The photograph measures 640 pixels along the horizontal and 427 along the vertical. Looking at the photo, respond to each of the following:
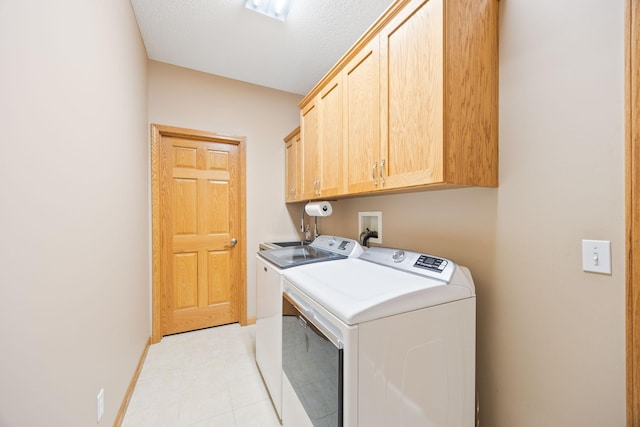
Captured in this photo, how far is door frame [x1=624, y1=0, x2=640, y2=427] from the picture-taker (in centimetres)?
77

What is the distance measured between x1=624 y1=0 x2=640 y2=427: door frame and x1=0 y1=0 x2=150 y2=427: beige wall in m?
1.77

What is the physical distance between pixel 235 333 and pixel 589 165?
2.95 meters

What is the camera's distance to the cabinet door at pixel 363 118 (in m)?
1.34

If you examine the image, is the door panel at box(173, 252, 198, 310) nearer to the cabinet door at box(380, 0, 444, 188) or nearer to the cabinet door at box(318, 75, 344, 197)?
the cabinet door at box(318, 75, 344, 197)

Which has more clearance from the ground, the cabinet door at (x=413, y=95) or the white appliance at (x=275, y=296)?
the cabinet door at (x=413, y=95)

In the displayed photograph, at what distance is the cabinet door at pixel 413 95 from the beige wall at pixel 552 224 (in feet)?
1.23

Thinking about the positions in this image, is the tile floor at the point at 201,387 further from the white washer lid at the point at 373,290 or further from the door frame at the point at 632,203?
the door frame at the point at 632,203

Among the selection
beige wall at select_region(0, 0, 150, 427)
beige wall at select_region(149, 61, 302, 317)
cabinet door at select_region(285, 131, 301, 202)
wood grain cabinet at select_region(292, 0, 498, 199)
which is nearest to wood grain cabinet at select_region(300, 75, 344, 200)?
wood grain cabinet at select_region(292, 0, 498, 199)

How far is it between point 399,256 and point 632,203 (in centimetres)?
86

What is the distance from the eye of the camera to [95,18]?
1178 mm

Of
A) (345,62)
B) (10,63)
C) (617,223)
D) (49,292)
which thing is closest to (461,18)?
(345,62)

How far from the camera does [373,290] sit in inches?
39.5

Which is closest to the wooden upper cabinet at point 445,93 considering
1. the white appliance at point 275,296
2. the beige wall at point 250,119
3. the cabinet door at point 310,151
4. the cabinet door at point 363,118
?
the cabinet door at point 363,118

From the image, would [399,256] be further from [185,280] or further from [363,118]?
[185,280]
